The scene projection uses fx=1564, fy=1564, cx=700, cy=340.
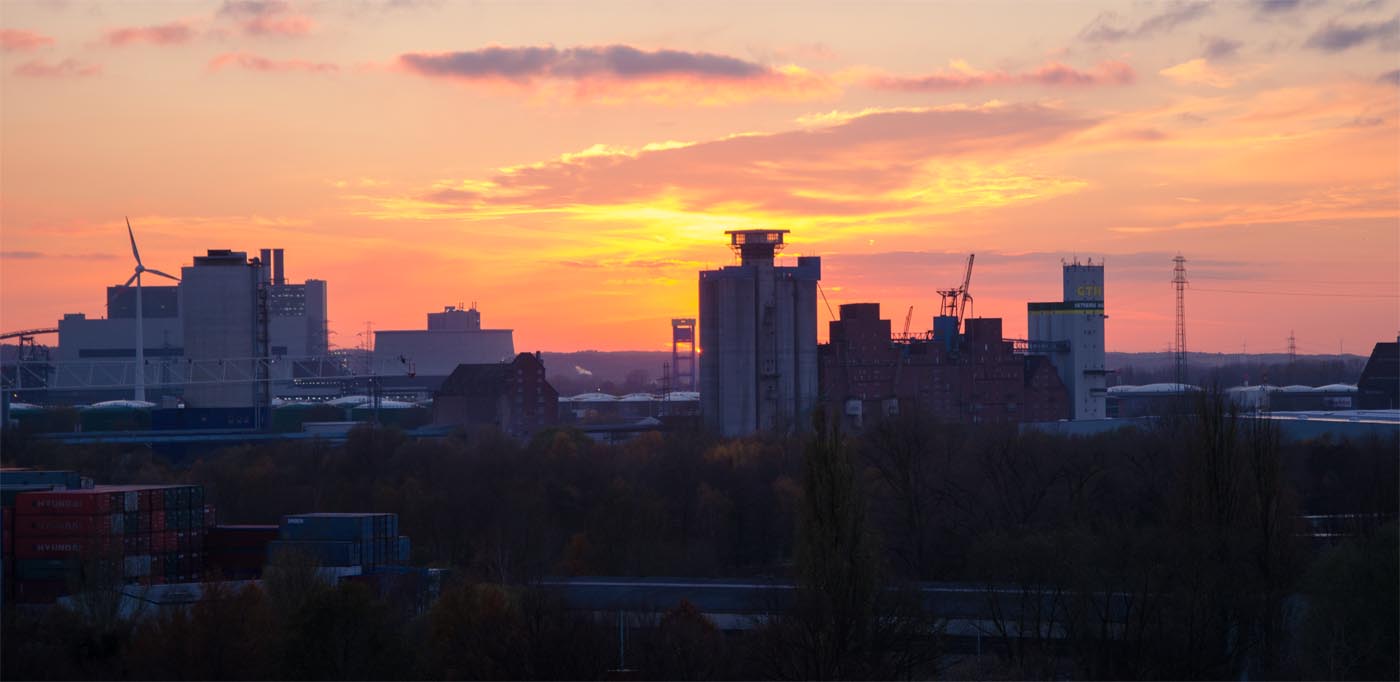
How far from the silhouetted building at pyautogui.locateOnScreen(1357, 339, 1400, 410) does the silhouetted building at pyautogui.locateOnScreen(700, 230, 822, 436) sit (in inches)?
1700

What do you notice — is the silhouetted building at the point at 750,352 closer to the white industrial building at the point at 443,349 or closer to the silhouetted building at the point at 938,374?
the silhouetted building at the point at 938,374

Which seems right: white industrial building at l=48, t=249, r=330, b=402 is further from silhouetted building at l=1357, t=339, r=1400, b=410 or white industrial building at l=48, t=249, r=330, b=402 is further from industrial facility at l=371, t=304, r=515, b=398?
silhouetted building at l=1357, t=339, r=1400, b=410

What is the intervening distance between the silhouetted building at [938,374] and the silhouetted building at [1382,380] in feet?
91.4

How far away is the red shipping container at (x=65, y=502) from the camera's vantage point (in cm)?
3431

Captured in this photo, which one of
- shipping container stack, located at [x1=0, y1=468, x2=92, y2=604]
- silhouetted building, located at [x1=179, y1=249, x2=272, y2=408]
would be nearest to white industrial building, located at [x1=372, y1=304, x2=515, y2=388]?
silhouetted building, located at [x1=179, y1=249, x2=272, y2=408]

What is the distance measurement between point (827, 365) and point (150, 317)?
88004 millimetres

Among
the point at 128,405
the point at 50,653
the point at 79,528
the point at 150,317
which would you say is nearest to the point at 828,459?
the point at 50,653

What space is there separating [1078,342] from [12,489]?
63.0 m

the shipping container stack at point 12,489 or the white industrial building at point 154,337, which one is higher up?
the white industrial building at point 154,337

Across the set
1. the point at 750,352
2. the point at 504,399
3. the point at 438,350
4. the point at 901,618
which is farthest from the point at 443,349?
the point at 901,618

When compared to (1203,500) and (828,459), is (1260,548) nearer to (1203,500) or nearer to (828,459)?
(1203,500)

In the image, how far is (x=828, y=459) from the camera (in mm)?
23516

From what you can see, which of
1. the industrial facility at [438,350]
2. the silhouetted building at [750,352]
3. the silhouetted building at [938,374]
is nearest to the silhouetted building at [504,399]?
the silhouetted building at [750,352]

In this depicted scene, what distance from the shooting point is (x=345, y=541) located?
35781 millimetres
